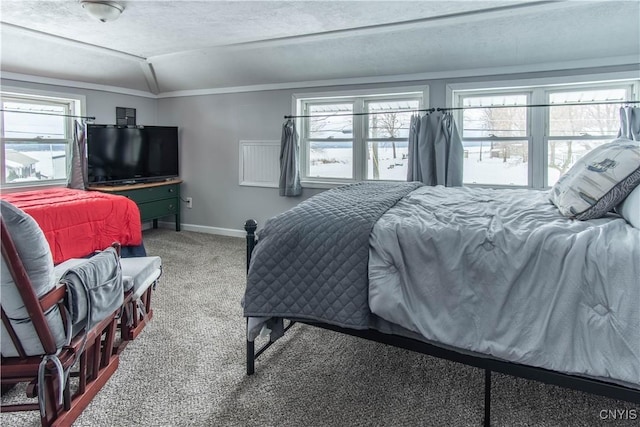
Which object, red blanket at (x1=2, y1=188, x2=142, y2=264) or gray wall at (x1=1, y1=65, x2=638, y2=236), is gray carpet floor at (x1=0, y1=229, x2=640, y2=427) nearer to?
red blanket at (x1=2, y1=188, x2=142, y2=264)

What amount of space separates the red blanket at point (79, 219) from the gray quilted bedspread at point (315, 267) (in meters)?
2.27

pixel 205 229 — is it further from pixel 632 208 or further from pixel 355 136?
pixel 632 208

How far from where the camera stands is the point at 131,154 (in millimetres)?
5266

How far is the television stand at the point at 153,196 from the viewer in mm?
4863

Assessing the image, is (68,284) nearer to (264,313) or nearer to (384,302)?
(264,313)

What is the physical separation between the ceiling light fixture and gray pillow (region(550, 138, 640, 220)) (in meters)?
3.38

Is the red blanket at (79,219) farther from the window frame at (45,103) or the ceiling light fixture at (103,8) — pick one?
the ceiling light fixture at (103,8)

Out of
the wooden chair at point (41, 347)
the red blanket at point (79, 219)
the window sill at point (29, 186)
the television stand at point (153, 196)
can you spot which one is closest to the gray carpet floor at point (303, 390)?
the wooden chair at point (41, 347)

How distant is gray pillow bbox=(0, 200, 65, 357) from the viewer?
1.36 m

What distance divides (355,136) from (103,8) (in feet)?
9.31

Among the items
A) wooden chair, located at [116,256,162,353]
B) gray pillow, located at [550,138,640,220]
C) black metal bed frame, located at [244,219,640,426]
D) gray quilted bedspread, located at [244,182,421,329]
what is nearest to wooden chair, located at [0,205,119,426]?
wooden chair, located at [116,256,162,353]

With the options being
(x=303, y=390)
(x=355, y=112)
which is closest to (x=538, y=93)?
(x=355, y=112)

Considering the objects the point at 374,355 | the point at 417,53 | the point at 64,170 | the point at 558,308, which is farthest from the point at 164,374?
the point at 64,170

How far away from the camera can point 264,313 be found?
179cm
